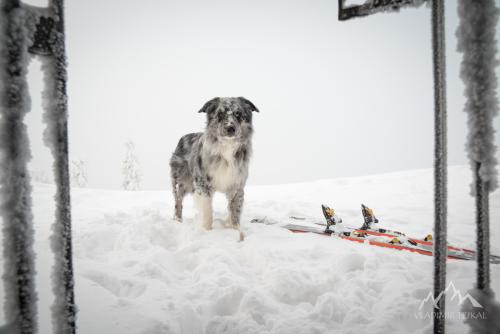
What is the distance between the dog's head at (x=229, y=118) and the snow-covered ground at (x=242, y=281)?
62.5 inches

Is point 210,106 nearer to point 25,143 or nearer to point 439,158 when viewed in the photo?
point 25,143

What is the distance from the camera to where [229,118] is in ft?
14.0

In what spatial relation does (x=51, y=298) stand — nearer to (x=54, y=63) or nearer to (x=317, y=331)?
(x=54, y=63)

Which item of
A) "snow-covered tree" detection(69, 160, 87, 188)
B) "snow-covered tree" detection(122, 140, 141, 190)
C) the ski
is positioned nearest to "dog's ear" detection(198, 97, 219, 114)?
the ski

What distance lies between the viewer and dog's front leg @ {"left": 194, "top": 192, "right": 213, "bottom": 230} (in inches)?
168

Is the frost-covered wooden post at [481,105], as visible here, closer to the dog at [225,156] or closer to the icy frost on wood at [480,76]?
the icy frost on wood at [480,76]

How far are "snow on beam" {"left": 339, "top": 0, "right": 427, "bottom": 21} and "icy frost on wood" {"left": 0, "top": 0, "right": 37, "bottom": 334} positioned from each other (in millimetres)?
1315

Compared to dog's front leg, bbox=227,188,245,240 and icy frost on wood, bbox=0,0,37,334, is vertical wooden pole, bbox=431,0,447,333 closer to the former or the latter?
icy frost on wood, bbox=0,0,37,334

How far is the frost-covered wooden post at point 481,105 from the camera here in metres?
0.88

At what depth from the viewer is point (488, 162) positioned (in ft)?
2.99

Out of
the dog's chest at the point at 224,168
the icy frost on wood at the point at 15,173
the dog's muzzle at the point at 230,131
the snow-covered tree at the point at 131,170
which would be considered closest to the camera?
the icy frost on wood at the point at 15,173

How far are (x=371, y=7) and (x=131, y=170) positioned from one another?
93.6ft

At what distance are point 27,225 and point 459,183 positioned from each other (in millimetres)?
9807

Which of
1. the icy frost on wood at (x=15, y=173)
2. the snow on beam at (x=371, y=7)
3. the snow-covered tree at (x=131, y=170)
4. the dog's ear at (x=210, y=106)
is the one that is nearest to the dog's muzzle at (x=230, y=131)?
the dog's ear at (x=210, y=106)
